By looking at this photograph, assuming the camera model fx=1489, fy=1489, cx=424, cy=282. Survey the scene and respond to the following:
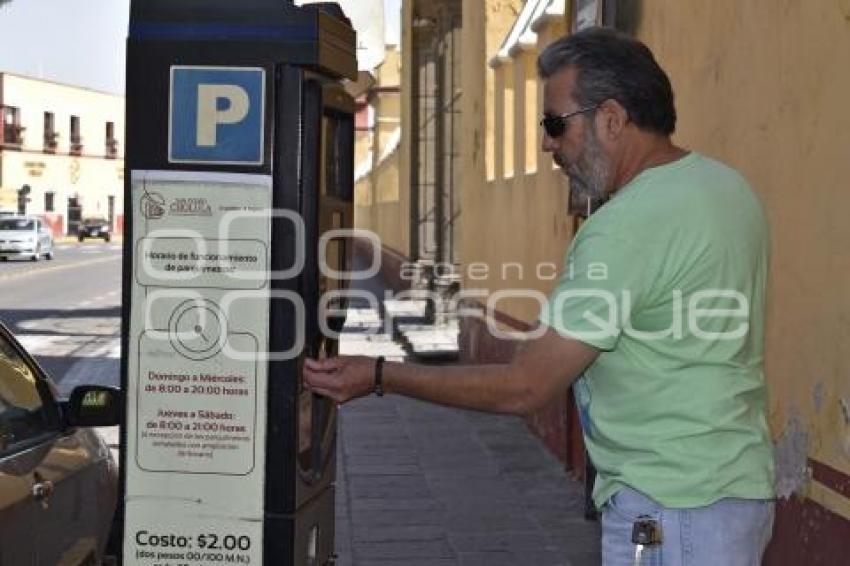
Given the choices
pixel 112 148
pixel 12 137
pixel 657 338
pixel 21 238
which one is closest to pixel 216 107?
pixel 657 338

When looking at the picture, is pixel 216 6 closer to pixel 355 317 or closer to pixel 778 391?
pixel 778 391

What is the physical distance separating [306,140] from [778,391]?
2.16 metres

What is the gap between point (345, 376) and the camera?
10.6 feet

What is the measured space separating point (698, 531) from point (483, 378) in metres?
0.52

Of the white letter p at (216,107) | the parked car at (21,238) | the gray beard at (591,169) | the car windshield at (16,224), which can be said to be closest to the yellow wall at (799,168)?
the gray beard at (591,169)

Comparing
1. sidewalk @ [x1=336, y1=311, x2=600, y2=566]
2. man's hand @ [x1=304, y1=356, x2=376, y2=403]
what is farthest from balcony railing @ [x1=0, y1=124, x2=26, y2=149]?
man's hand @ [x1=304, y1=356, x2=376, y2=403]

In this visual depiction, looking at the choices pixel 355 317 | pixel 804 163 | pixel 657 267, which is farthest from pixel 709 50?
pixel 355 317

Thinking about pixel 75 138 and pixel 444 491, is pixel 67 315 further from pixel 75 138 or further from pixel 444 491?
pixel 75 138

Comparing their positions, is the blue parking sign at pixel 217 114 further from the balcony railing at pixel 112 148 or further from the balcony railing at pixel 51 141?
the balcony railing at pixel 112 148

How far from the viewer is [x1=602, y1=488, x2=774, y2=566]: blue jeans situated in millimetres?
2820

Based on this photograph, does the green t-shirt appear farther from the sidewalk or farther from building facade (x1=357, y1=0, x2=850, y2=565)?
the sidewalk

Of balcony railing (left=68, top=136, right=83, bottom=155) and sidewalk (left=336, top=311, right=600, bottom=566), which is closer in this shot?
sidewalk (left=336, top=311, right=600, bottom=566)

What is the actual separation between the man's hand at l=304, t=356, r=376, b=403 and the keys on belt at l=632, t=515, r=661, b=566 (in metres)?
0.67

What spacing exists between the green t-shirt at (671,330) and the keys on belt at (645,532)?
5 cm
